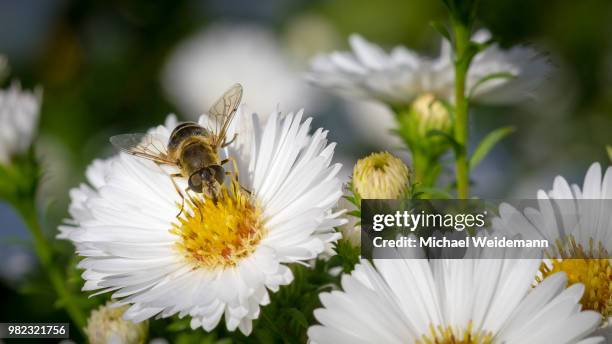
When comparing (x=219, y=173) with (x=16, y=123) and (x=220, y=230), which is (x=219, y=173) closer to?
(x=220, y=230)

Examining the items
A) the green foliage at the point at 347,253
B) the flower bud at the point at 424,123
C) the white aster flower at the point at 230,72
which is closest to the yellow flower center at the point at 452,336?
the green foliage at the point at 347,253

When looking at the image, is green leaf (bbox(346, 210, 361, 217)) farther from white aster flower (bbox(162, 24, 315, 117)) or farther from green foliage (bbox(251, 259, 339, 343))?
white aster flower (bbox(162, 24, 315, 117))

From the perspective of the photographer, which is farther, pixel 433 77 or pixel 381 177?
pixel 433 77

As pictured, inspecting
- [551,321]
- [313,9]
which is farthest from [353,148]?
[551,321]

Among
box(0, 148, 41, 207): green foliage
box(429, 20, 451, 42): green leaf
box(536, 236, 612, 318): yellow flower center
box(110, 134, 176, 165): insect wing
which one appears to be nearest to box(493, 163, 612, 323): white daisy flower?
box(536, 236, 612, 318): yellow flower center

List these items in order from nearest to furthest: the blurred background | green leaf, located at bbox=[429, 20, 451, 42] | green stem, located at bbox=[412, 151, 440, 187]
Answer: green leaf, located at bbox=[429, 20, 451, 42] < green stem, located at bbox=[412, 151, 440, 187] < the blurred background


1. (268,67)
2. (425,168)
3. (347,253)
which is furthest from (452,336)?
(268,67)

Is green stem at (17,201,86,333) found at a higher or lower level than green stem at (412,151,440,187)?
lower
